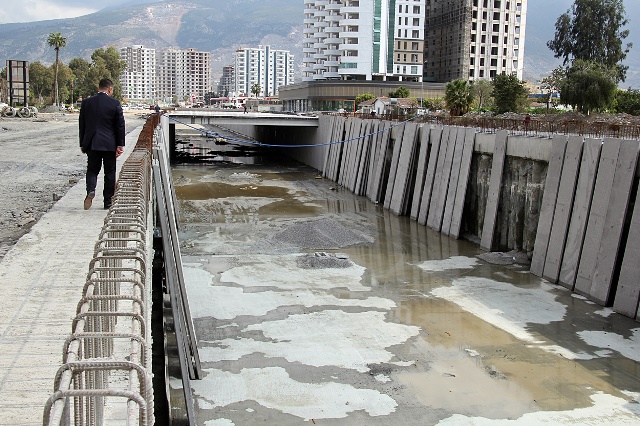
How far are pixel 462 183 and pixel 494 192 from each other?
2.58 m

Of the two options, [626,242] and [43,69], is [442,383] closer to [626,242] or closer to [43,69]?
[626,242]

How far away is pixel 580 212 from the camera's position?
707 inches

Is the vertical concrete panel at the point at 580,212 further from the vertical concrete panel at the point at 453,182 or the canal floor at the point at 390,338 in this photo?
the vertical concrete panel at the point at 453,182

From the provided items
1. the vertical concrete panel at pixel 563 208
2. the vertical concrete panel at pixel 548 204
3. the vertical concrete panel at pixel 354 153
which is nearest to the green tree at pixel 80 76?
the vertical concrete panel at pixel 354 153

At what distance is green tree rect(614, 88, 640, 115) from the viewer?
57.4m

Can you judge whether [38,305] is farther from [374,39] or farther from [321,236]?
[374,39]

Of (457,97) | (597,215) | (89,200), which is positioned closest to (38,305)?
(89,200)

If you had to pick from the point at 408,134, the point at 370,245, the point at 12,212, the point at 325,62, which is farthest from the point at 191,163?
the point at 325,62

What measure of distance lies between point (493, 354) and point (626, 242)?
5.34m

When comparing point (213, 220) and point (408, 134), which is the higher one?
point (408, 134)

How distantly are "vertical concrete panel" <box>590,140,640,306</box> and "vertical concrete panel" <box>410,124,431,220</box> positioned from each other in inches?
510

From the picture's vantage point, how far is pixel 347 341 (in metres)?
13.6

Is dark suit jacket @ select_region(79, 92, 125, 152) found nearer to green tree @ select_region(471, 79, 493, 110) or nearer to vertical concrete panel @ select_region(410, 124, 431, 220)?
vertical concrete panel @ select_region(410, 124, 431, 220)

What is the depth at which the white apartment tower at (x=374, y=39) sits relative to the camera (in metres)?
111
